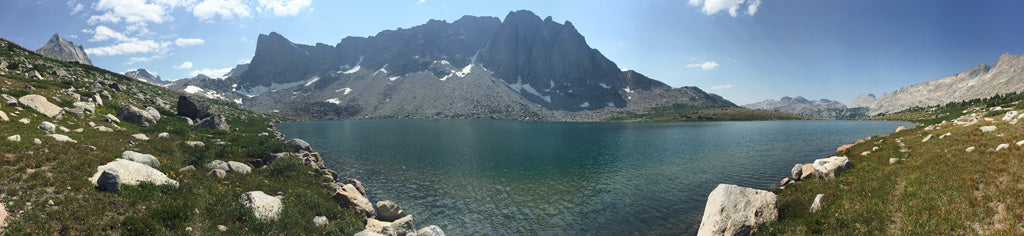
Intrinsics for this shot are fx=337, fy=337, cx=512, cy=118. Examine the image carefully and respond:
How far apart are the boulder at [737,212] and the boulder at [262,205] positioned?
964 inches

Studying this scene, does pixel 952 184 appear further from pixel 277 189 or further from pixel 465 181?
pixel 277 189

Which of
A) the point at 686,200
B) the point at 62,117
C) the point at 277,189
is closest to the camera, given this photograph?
the point at 277,189

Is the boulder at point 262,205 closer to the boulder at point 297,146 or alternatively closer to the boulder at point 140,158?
the boulder at point 140,158

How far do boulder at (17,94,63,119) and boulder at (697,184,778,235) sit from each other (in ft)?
152

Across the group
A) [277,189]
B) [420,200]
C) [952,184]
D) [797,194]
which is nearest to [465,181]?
[420,200]

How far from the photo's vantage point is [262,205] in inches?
725

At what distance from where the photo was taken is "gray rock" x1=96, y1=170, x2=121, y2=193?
14560 millimetres

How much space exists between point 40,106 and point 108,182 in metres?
22.0

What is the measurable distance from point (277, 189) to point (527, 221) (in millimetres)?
18245

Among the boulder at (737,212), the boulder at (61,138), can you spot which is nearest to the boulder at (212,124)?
the boulder at (61,138)

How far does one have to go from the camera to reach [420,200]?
32125 mm

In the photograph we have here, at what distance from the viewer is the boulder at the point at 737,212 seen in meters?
19.3

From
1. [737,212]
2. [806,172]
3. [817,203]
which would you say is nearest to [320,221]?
[737,212]

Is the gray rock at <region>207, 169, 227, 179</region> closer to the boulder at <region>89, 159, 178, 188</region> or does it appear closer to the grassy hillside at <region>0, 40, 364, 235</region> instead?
the grassy hillside at <region>0, 40, 364, 235</region>
